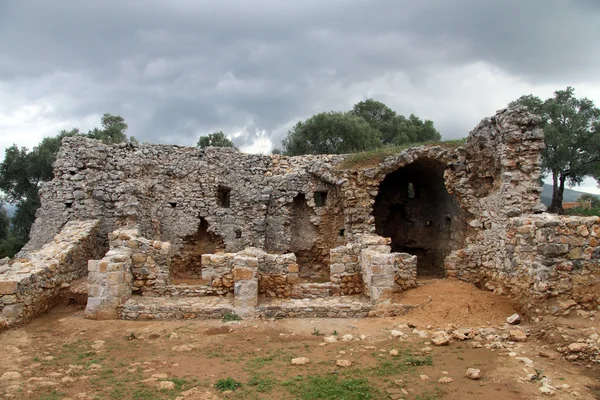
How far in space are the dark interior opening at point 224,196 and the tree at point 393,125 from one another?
17322 millimetres

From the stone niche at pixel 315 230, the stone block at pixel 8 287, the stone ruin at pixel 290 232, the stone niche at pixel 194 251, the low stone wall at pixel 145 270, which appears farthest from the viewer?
the stone niche at pixel 315 230

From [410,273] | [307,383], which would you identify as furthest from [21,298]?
[410,273]

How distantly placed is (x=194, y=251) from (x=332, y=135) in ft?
49.3

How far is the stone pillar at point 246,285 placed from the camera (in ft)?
29.9

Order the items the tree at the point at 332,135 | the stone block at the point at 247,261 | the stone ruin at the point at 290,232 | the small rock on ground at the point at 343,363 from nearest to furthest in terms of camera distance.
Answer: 1. the small rock on ground at the point at 343,363
2. the stone ruin at the point at 290,232
3. the stone block at the point at 247,261
4. the tree at the point at 332,135

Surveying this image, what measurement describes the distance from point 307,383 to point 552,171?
83.1 ft

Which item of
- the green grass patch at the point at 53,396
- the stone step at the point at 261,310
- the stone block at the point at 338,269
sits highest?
the stone block at the point at 338,269

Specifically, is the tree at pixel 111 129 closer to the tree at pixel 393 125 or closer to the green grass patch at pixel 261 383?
the tree at pixel 393 125

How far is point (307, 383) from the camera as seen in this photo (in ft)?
19.2

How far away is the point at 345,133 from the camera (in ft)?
90.4

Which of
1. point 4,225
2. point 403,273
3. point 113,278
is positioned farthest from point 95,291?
point 4,225

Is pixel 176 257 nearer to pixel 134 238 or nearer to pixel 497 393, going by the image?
pixel 134 238

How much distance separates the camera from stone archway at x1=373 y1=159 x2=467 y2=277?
54.6ft

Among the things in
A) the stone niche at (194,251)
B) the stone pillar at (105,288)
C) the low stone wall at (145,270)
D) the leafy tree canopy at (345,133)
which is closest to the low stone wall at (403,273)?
the low stone wall at (145,270)
